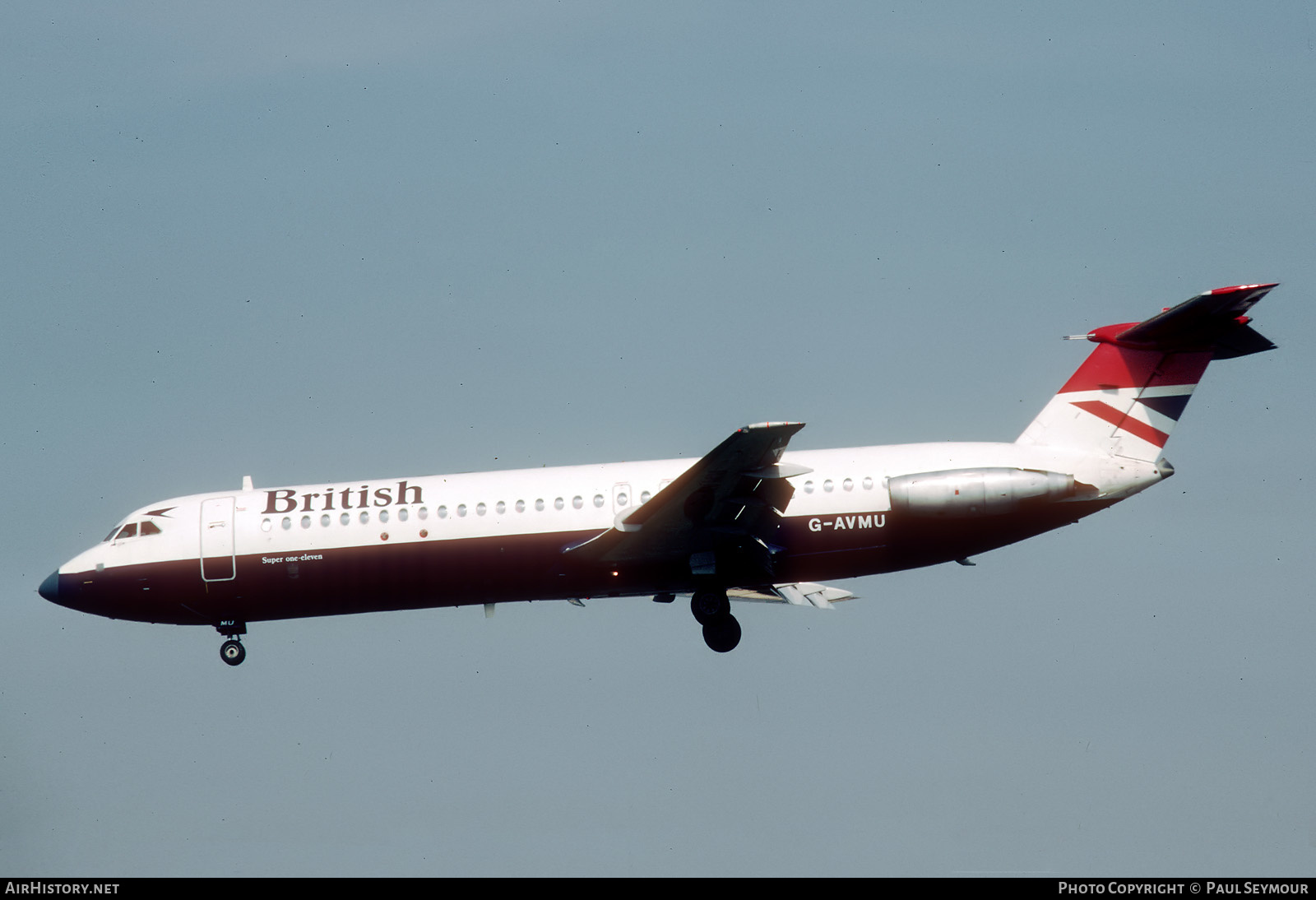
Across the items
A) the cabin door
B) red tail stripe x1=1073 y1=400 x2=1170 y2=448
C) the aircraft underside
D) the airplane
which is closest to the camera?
the airplane

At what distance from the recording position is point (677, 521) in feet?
112

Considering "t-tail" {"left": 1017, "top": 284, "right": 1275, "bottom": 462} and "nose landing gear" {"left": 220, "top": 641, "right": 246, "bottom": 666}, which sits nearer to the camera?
"t-tail" {"left": 1017, "top": 284, "right": 1275, "bottom": 462}

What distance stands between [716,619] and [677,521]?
3.24 m

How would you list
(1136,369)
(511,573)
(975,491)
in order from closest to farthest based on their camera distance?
(975,491)
(511,573)
(1136,369)

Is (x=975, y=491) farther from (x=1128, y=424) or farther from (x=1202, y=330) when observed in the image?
(x=1202, y=330)

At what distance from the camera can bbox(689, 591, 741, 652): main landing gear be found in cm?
3584

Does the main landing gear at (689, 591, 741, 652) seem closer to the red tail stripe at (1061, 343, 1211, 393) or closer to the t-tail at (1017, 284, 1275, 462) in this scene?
the t-tail at (1017, 284, 1275, 462)

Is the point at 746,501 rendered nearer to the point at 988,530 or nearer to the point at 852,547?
the point at 852,547

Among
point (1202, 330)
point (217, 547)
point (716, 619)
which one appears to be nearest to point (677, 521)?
point (716, 619)

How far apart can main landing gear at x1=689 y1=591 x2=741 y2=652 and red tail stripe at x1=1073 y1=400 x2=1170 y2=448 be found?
9.64 m

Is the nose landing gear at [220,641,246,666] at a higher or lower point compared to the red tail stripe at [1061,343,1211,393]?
lower

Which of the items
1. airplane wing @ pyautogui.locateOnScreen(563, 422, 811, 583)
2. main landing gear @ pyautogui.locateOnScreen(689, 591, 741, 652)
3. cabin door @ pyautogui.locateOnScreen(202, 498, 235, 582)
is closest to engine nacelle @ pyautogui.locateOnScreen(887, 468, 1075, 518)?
airplane wing @ pyautogui.locateOnScreen(563, 422, 811, 583)

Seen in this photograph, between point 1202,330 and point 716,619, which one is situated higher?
point 1202,330

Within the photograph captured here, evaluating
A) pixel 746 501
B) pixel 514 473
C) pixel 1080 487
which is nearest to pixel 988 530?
pixel 1080 487
